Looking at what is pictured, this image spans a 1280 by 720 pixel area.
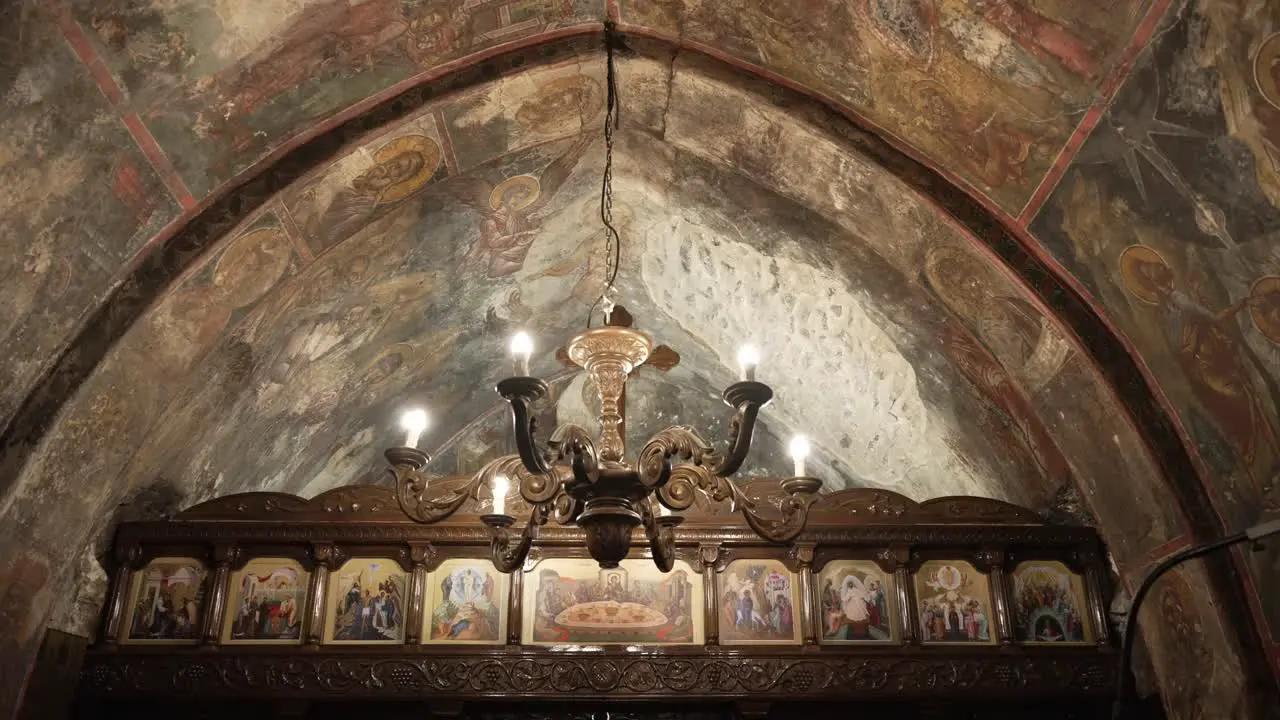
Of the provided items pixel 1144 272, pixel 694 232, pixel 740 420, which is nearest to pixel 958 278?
pixel 1144 272

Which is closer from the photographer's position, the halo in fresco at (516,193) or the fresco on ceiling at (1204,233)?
the fresco on ceiling at (1204,233)

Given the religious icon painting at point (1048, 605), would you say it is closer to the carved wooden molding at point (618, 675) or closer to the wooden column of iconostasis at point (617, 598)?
the wooden column of iconostasis at point (617, 598)

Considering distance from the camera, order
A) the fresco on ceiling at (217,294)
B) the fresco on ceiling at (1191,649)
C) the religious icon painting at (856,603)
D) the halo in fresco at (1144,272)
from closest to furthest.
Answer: the halo in fresco at (1144,272), the fresco on ceiling at (1191,649), the fresco on ceiling at (217,294), the religious icon painting at (856,603)

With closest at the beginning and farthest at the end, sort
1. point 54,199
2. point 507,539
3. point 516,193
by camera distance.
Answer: point 507,539, point 54,199, point 516,193

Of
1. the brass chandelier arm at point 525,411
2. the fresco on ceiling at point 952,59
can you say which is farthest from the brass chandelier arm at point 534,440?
the fresco on ceiling at point 952,59

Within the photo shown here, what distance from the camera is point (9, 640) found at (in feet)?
21.5

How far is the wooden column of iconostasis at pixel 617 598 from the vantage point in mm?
7586

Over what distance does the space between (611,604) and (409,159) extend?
3738 millimetres

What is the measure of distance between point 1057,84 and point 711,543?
4106mm

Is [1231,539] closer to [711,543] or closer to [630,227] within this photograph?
[711,543]

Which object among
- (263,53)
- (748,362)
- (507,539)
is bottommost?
(507,539)

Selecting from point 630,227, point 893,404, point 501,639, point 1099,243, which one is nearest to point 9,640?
point 501,639

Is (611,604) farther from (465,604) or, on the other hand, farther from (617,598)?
(465,604)

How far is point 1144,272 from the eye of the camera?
629 centimetres
